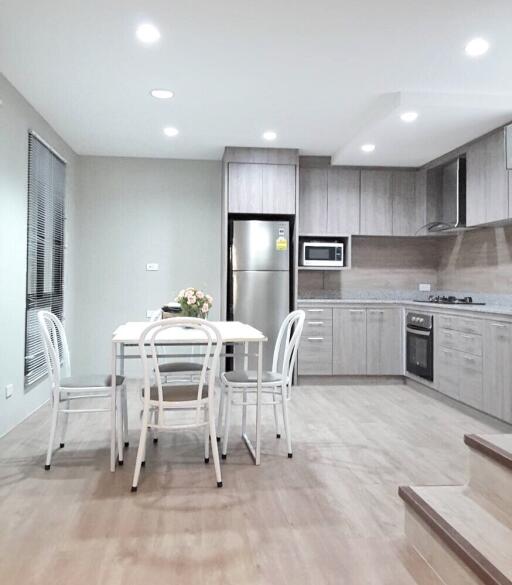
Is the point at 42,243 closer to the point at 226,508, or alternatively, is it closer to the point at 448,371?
the point at 226,508

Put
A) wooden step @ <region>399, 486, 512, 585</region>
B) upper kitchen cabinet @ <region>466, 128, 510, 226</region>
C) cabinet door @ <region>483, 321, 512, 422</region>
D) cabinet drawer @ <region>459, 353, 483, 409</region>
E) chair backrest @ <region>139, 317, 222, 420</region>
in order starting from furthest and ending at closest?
1. upper kitchen cabinet @ <region>466, 128, 510, 226</region>
2. cabinet drawer @ <region>459, 353, 483, 409</region>
3. cabinet door @ <region>483, 321, 512, 422</region>
4. chair backrest @ <region>139, 317, 222, 420</region>
5. wooden step @ <region>399, 486, 512, 585</region>

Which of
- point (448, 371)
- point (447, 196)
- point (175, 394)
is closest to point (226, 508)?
point (175, 394)

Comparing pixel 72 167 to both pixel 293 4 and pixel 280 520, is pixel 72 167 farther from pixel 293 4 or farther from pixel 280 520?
pixel 280 520

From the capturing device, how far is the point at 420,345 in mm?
5320

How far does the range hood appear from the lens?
5.17m

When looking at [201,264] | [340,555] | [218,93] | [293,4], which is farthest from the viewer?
[201,264]

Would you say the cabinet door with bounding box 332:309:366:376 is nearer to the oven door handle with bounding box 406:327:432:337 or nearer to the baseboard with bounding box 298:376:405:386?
the baseboard with bounding box 298:376:405:386

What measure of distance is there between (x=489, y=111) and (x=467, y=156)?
95 centimetres

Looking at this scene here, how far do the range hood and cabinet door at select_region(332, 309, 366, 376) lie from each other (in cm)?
128

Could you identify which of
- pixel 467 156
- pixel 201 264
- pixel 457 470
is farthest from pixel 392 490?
pixel 201 264

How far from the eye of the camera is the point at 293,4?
275 centimetres

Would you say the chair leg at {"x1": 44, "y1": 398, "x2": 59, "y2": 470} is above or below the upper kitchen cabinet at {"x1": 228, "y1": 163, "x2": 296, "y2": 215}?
below

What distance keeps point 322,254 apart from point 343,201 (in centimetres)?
67

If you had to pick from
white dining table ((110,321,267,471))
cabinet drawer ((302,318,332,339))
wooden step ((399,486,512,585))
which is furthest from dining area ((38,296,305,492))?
cabinet drawer ((302,318,332,339))
